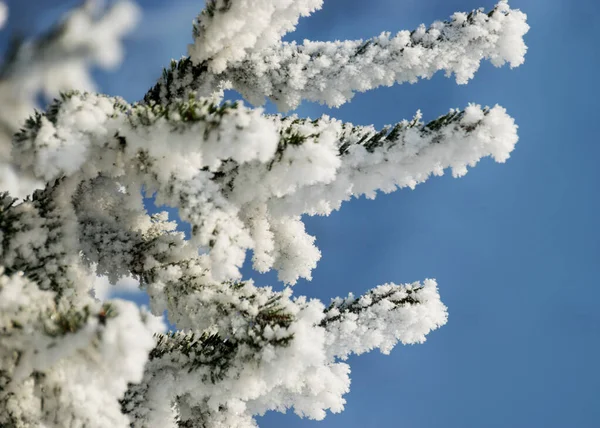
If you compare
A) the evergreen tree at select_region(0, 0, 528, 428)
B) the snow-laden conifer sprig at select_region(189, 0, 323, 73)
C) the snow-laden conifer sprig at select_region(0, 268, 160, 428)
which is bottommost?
the snow-laden conifer sprig at select_region(0, 268, 160, 428)

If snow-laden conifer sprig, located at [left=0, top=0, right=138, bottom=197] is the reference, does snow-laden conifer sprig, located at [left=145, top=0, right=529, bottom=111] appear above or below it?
above

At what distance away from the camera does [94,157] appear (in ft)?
11.9

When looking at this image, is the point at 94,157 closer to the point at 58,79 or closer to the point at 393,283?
the point at 58,79

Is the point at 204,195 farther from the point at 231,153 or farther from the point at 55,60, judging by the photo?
the point at 55,60

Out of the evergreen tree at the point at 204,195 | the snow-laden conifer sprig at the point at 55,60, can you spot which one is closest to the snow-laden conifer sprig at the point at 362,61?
the evergreen tree at the point at 204,195

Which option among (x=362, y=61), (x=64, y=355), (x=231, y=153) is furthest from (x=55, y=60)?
(x=362, y=61)

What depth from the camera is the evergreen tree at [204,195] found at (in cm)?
309

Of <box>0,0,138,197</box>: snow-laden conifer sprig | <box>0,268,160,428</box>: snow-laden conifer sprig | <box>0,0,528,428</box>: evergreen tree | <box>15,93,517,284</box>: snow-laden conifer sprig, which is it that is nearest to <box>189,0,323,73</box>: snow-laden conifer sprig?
<box>0,0,528,428</box>: evergreen tree

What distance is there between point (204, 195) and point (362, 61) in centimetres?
198

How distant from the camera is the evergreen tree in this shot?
3.09 metres

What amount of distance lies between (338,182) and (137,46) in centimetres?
217

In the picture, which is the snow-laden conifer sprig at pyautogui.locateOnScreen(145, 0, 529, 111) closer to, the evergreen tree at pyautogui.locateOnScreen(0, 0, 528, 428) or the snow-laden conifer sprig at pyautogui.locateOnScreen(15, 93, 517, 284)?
the evergreen tree at pyautogui.locateOnScreen(0, 0, 528, 428)

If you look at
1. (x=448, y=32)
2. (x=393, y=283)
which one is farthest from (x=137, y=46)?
(x=393, y=283)

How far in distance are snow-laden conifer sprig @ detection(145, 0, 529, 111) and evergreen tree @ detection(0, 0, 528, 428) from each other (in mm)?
18
